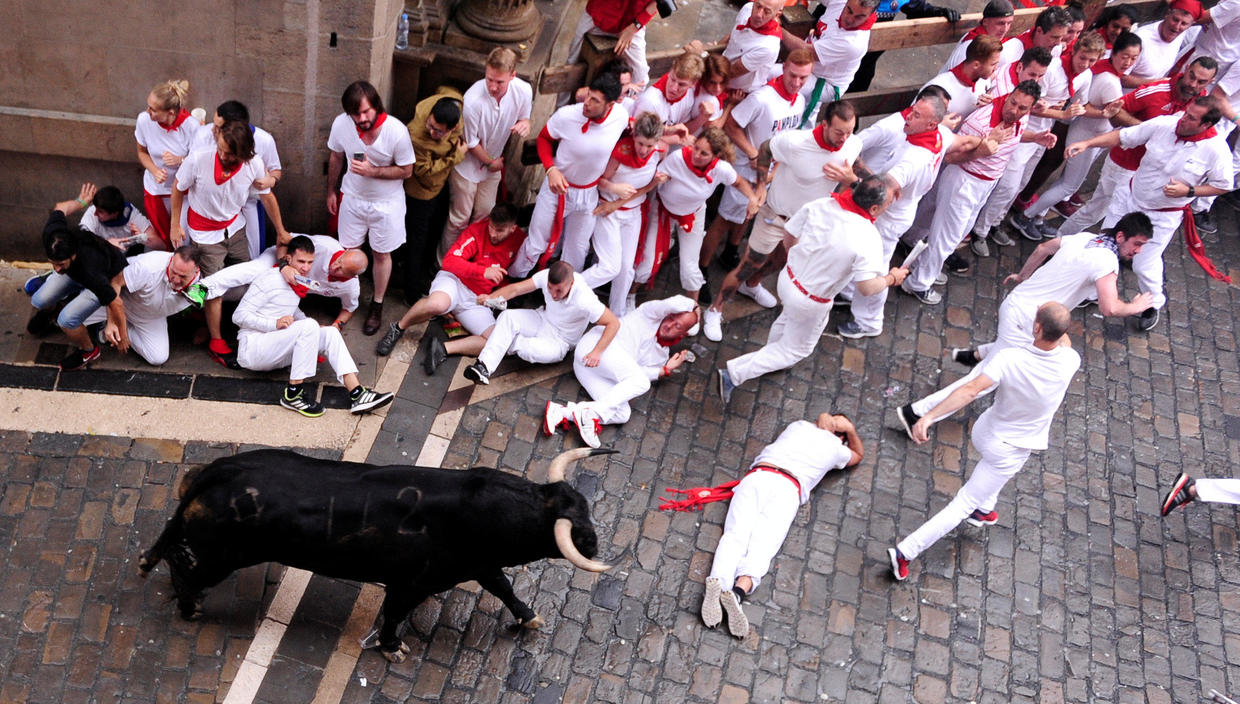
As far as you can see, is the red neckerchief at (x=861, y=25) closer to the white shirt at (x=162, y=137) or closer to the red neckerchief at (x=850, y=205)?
the red neckerchief at (x=850, y=205)

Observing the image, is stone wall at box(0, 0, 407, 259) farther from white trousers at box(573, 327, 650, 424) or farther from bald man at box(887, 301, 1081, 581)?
bald man at box(887, 301, 1081, 581)

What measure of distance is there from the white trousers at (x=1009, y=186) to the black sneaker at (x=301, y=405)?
6181 mm

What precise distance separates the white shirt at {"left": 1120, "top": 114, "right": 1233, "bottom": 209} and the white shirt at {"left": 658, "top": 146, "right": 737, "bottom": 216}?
3.68 meters

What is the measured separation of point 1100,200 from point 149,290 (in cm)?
807

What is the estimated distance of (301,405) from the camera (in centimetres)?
804

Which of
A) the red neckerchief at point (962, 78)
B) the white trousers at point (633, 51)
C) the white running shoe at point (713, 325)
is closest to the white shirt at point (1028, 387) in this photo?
the white running shoe at point (713, 325)

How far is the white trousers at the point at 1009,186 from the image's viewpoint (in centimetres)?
1005

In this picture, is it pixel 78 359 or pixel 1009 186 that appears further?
pixel 1009 186

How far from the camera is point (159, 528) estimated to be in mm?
7211

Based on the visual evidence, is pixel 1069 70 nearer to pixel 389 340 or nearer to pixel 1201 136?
pixel 1201 136

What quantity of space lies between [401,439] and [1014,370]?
164 inches

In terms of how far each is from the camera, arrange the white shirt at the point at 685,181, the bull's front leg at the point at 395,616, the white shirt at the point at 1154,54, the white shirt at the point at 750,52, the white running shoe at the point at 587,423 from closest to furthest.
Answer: the bull's front leg at the point at 395,616 < the white running shoe at the point at 587,423 < the white shirt at the point at 685,181 < the white shirt at the point at 750,52 < the white shirt at the point at 1154,54

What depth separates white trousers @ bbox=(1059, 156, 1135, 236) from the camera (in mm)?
10211

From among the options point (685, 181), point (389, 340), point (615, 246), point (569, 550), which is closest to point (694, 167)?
point (685, 181)
